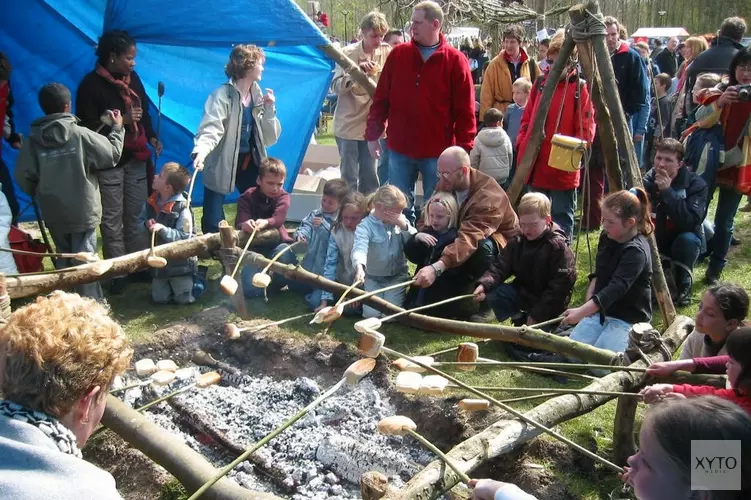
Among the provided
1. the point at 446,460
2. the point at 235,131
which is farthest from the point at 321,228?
the point at 446,460

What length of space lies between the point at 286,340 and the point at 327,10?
27.2m

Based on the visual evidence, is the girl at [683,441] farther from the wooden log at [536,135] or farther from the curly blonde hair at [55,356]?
the wooden log at [536,135]

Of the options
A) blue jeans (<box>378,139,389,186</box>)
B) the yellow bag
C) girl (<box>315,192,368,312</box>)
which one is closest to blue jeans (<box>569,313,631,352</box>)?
the yellow bag

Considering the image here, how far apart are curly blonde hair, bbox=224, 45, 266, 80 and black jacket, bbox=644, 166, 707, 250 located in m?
3.31

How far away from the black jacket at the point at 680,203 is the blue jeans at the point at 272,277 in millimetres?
2942

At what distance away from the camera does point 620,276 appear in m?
4.24

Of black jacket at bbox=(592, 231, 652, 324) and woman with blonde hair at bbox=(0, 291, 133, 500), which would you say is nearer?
woman with blonde hair at bbox=(0, 291, 133, 500)

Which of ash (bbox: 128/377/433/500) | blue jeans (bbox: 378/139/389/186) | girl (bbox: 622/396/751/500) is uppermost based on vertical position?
girl (bbox: 622/396/751/500)

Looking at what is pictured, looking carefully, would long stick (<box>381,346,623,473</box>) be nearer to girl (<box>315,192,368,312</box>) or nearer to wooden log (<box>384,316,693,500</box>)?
wooden log (<box>384,316,693,500</box>)

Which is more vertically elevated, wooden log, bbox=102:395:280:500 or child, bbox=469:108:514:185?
child, bbox=469:108:514:185

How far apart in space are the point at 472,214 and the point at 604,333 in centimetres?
135

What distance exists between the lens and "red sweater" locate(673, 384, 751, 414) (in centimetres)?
258

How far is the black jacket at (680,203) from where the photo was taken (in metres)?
5.39

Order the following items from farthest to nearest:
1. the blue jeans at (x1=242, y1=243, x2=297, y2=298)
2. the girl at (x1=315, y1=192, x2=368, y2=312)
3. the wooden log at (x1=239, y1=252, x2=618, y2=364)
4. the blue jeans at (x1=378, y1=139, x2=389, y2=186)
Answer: the blue jeans at (x1=378, y1=139, x2=389, y2=186)
the blue jeans at (x1=242, y1=243, x2=297, y2=298)
the girl at (x1=315, y1=192, x2=368, y2=312)
the wooden log at (x1=239, y1=252, x2=618, y2=364)
